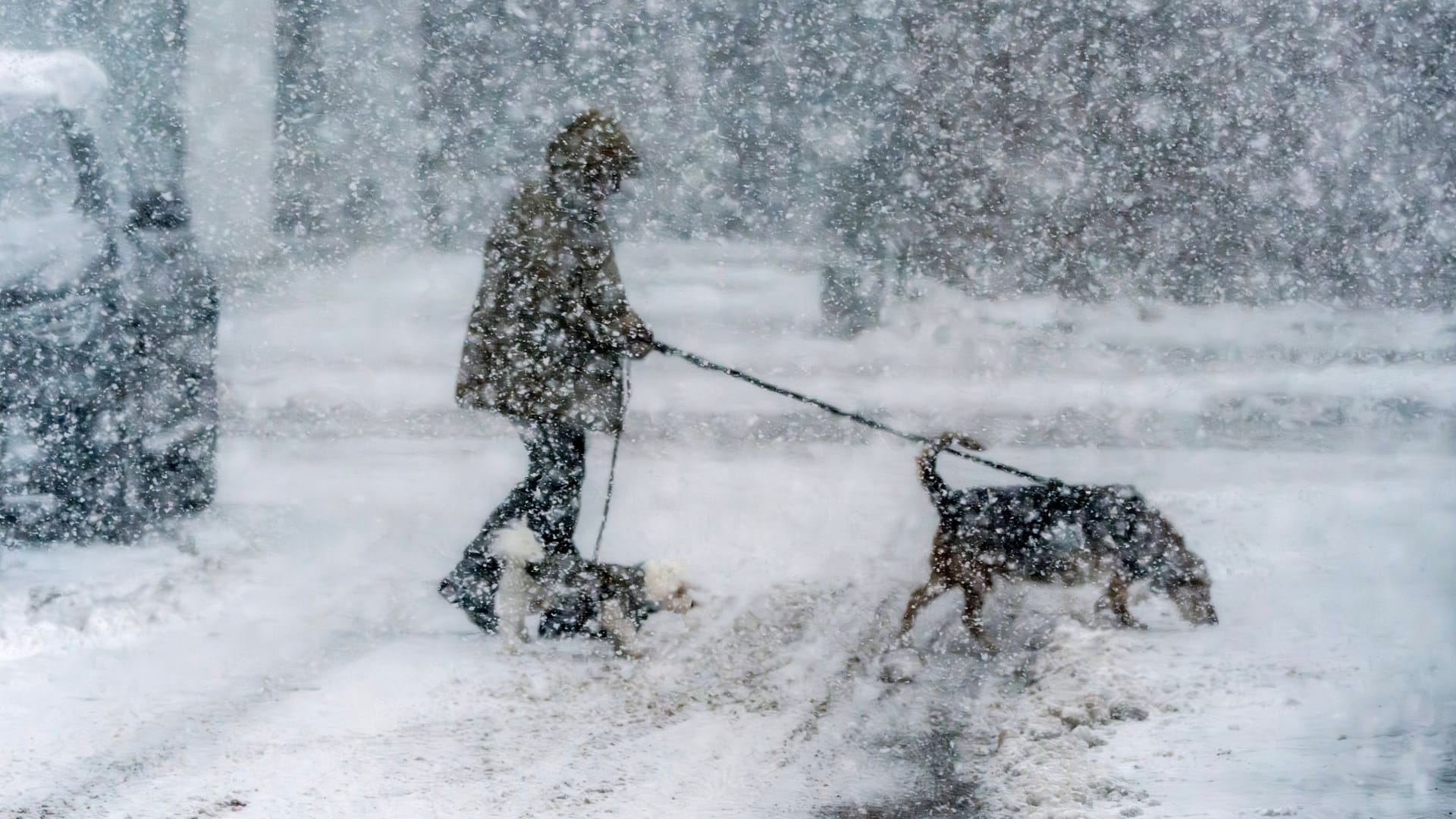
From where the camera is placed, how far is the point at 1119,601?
272 centimetres

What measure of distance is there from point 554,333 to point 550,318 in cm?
4

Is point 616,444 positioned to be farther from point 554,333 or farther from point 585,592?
point 585,592

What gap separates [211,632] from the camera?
9.37 feet

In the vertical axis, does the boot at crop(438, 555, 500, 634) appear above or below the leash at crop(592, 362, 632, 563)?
below

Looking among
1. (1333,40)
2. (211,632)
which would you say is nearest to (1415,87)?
(1333,40)

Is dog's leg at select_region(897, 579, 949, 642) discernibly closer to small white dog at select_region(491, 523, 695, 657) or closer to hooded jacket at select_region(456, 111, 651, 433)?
small white dog at select_region(491, 523, 695, 657)

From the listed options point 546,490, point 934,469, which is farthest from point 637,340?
point 934,469

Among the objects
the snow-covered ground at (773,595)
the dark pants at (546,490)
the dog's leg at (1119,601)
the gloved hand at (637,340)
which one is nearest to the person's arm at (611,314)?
the gloved hand at (637,340)

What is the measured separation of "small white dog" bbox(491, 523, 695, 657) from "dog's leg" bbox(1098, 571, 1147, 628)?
1.25m

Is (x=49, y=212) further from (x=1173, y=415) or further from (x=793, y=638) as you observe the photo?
(x=1173, y=415)

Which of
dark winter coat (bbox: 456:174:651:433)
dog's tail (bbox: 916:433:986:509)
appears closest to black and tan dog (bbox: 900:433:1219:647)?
dog's tail (bbox: 916:433:986:509)

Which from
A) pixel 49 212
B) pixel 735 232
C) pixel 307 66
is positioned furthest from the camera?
pixel 735 232

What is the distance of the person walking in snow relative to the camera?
93.6 inches

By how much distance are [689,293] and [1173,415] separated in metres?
2.33
